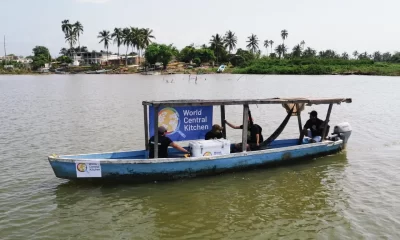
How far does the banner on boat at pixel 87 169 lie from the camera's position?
29.8ft

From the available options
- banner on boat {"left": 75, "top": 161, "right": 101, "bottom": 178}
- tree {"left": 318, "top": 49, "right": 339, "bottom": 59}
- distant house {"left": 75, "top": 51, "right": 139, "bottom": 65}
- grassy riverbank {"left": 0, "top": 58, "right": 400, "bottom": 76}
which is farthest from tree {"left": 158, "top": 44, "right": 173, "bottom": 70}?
banner on boat {"left": 75, "top": 161, "right": 101, "bottom": 178}

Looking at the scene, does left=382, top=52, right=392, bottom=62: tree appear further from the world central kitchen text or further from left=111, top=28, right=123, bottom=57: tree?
the world central kitchen text

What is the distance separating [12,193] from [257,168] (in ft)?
22.8

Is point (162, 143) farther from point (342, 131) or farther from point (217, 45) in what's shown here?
point (217, 45)

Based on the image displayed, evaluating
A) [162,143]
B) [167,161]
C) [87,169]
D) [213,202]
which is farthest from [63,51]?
[213,202]

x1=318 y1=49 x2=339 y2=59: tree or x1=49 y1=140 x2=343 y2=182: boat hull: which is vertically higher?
x1=318 y1=49 x2=339 y2=59: tree

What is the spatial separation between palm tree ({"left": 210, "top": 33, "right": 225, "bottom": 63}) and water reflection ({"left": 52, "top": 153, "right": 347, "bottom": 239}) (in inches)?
3844

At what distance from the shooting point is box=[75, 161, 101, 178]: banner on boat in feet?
29.8

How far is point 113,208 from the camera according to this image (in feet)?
27.7

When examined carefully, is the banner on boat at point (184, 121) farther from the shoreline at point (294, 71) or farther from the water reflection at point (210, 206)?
the shoreline at point (294, 71)

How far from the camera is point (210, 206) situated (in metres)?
8.72

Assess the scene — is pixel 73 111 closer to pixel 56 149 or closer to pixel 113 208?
pixel 56 149

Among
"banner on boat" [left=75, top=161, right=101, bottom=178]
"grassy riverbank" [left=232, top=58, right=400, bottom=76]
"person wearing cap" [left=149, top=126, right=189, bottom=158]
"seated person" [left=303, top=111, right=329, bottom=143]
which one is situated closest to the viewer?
"banner on boat" [left=75, top=161, right=101, bottom=178]

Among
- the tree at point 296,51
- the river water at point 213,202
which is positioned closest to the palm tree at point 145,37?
the tree at point 296,51
